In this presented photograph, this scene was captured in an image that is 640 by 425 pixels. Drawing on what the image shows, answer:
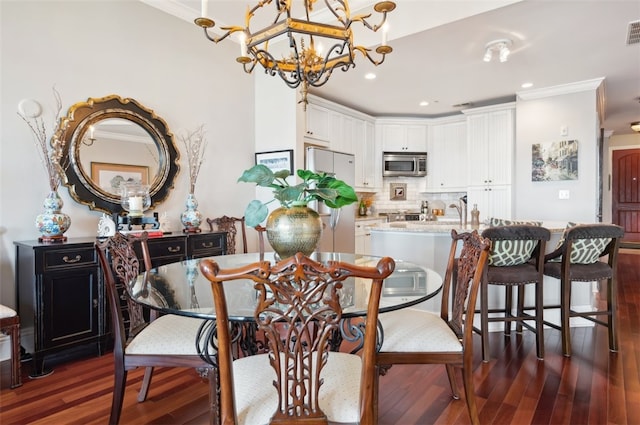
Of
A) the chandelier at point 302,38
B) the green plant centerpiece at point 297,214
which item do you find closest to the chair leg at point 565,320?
the green plant centerpiece at point 297,214

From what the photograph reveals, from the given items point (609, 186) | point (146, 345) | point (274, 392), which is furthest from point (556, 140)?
point (609, 186)

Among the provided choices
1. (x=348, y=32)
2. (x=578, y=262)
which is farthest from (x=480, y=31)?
(x=578, y=262)

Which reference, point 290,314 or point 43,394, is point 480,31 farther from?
point 43,394

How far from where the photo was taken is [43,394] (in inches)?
83.0

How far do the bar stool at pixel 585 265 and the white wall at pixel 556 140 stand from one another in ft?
6.97

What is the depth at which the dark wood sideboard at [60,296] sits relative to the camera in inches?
92.7

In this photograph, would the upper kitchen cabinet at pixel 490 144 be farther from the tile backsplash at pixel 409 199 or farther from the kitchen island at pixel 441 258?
the kitchen island at pixel 441 258

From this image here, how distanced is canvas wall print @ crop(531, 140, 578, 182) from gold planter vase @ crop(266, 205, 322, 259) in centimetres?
428

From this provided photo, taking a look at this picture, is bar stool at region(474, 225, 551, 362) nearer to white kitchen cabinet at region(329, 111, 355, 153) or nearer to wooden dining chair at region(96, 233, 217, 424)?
wooden dining chair at region(96, 233, 217, 424)

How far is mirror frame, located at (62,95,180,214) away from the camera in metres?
2.82

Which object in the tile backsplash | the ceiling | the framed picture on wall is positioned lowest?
the tile backsplash

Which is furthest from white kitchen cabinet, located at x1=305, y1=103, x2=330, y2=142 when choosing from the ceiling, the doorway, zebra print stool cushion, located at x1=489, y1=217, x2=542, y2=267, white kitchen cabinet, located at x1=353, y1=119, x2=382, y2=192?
the doorway

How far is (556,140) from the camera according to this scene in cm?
477

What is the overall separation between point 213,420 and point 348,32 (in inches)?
76.4
